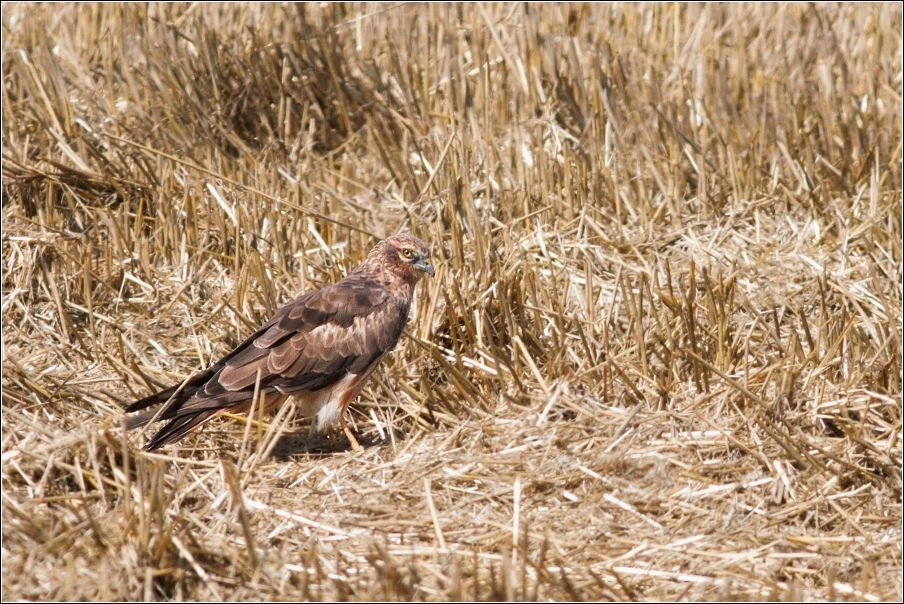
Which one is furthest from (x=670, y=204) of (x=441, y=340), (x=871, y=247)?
(x=441, y=340)

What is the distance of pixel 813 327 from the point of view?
5.90 meters

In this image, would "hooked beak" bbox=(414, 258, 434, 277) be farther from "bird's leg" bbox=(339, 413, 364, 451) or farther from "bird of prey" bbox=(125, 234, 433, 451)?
"bird's leg" bbox=(339, 413, 364, 451)

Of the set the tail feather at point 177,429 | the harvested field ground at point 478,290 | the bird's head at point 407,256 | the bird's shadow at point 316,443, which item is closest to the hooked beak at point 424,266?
the bird's head at point 407,256

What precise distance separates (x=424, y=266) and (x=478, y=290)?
0.37 m

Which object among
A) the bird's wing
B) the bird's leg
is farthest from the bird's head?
the bird's leg

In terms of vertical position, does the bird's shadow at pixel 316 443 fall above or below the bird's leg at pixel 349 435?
below

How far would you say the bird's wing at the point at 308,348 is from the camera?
205 inches

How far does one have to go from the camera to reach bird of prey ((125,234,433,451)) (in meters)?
5.13

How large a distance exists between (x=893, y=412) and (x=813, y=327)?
3.63 feet

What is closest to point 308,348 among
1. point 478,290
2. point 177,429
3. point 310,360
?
point 310,360

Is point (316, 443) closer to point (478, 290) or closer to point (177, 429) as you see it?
point (177, 429)

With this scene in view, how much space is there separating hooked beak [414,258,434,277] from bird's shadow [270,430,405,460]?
34.4 inches

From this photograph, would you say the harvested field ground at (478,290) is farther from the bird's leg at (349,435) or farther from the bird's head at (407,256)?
the bird's head at (407,256)

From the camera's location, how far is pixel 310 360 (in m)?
5.45
